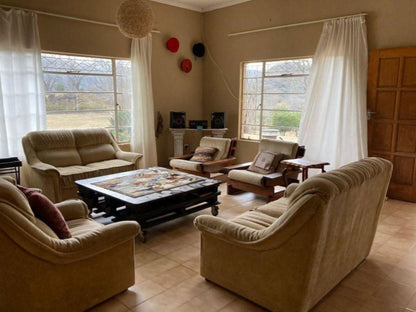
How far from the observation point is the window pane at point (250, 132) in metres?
6.07

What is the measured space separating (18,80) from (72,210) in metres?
2.70

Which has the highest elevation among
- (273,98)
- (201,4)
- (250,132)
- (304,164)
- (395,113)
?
(201,4)

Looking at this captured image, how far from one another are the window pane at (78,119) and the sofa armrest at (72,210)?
2746 millimetres

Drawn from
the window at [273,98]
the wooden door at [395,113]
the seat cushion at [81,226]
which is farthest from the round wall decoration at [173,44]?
the seat cushion at [81,226]

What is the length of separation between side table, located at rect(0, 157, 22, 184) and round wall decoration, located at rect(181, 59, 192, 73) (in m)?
3.41

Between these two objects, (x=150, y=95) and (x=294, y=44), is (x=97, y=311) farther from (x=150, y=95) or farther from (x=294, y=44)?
(x=294, y=44)

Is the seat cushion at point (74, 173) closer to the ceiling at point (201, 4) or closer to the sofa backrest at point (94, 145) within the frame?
the sofa backrest at point (94, 145)

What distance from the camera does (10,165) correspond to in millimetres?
4113

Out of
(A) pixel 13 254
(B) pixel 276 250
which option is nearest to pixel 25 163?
(A) pixel 13 254

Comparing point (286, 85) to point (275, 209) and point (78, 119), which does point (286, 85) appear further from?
point (78, 119)

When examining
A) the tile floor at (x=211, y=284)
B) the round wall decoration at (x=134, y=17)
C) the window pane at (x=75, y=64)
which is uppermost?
the round wall decoration at (x=134, y=17)

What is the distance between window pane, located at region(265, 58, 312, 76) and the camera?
17.3ft

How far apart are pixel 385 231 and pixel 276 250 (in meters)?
2.09

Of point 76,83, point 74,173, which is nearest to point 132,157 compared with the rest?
point 74,173
